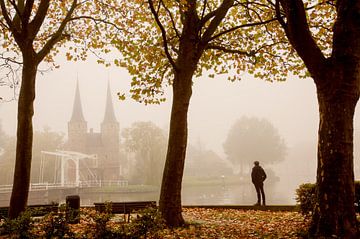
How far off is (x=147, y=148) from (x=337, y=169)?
154 ft

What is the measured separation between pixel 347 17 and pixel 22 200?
8.27m

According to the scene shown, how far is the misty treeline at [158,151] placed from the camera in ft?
167

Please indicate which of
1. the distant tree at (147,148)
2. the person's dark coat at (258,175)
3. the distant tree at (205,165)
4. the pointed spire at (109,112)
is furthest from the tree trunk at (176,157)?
the pointed spire at (109,112)

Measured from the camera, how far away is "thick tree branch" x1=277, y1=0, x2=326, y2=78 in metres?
6.82

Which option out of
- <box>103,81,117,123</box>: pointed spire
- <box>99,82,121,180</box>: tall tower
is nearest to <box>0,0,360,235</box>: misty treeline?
<box>99,82,121,180</box>: tall tower

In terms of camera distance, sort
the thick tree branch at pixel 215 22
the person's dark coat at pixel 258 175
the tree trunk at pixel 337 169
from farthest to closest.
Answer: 1. the person's dark coat at pixel 258 175
2. the thick tree branch at pixel 215 22
3. the tree trunk at pixel 337 169

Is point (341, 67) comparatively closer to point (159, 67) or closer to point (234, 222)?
point (234, 222)

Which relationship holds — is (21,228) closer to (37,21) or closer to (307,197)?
(37,21)

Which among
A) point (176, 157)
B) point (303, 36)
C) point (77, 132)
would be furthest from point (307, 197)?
point (77, 132)

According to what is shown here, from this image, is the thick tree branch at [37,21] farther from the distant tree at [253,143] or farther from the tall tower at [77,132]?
the tall tower at [77,132]

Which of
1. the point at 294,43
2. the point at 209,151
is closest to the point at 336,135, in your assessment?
the point at 294,43

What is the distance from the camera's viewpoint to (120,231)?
566 cm

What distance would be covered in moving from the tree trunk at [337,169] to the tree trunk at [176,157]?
3.47 meters

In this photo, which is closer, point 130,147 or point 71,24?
point 71,24
